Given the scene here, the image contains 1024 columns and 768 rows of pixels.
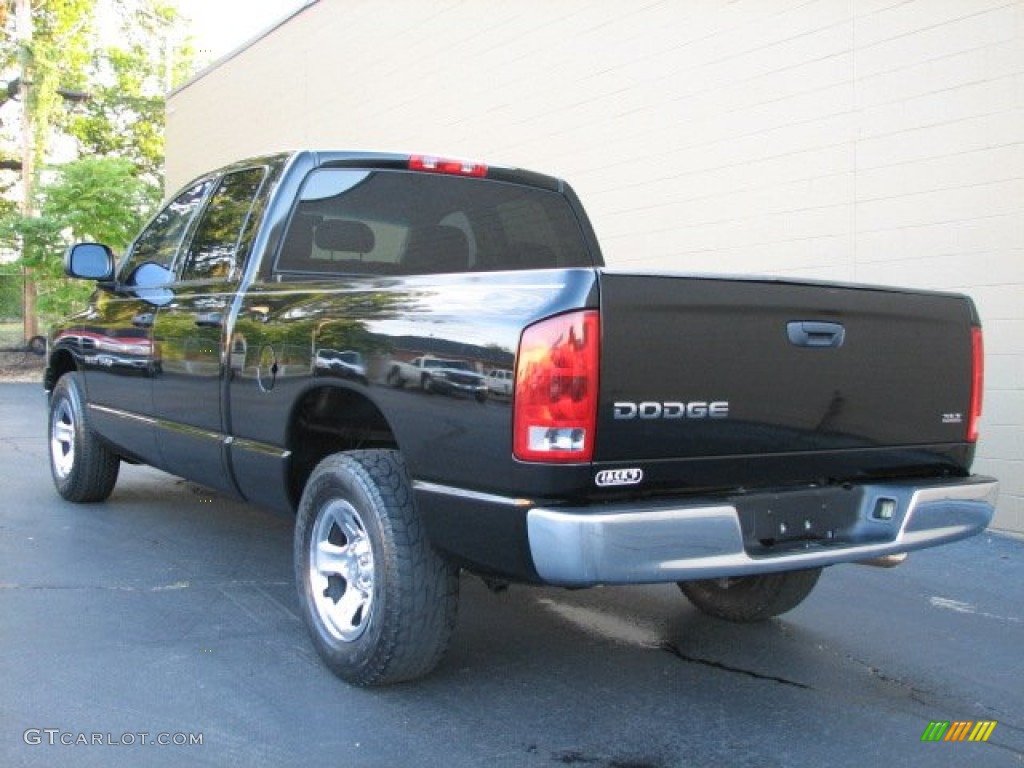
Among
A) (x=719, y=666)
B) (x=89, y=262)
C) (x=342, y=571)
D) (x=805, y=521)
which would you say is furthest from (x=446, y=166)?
(x=719, y=666)

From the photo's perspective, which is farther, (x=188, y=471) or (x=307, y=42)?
(x=307, y=42)

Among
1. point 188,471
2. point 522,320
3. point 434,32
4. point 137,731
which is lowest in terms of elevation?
point 137,731

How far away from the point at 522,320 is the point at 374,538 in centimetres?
95

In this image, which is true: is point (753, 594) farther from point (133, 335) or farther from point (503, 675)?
point (133, 335)

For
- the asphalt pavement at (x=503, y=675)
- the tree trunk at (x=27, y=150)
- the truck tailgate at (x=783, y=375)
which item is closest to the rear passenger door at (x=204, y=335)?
the asphalt pavement at (x=503, y=675)

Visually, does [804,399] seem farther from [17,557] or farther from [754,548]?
[17,557]

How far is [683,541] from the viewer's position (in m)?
2.88

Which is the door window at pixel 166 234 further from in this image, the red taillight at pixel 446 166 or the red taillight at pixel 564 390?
the red taillight at pixel 564 390

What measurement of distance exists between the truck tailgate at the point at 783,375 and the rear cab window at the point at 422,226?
1985 millimetres

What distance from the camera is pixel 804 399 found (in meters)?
3.21

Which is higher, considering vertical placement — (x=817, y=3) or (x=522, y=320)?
(x=817, y=3)

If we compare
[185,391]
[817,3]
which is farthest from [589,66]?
[185,391]

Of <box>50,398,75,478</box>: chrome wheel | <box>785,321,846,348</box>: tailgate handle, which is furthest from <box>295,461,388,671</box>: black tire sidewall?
<box>50,398,75,478</box>: chrome wheel

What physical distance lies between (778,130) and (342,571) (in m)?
5.68
